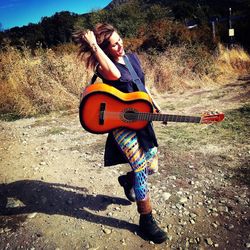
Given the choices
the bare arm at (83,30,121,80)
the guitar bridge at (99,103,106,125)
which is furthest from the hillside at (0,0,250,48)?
the guitar bridge at (99,103,106,125)

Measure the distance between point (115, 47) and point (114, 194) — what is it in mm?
1839

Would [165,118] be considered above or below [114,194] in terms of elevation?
above

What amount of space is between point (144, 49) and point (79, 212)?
955cm

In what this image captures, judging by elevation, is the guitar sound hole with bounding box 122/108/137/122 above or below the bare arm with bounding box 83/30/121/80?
below

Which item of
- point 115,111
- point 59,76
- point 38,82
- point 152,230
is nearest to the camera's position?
point 115,111

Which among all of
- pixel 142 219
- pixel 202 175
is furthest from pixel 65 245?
pixel 202 175

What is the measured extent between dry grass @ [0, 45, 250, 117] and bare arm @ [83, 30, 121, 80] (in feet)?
17.8

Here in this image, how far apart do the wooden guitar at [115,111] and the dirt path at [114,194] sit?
1084mm

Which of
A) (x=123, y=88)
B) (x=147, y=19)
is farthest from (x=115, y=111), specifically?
(x=147, y=19)

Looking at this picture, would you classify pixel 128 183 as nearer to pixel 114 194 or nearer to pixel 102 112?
pixel 114 194

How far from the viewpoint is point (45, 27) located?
151 ft

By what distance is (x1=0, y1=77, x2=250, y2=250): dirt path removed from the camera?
259 cm

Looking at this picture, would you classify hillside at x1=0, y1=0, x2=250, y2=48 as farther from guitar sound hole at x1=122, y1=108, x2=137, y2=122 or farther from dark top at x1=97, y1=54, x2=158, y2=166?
guitar sound hole at x1=122, y1=108, x2=137, y2=122

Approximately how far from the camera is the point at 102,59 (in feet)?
6.42
